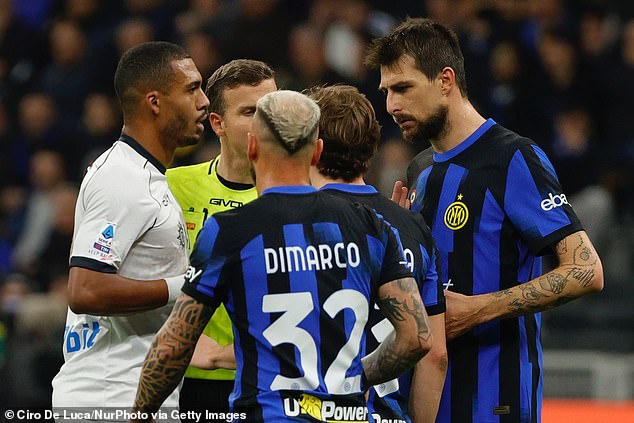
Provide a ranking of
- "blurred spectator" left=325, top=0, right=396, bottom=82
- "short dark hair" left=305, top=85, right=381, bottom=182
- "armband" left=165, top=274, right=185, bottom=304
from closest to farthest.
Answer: "short dark hair" left=305, top=85, right=381, bottom=182, "armband" left=165, top=274, right=185, bottom=304, "blurred spectator" left=325, top=0, right=396, bottom=82

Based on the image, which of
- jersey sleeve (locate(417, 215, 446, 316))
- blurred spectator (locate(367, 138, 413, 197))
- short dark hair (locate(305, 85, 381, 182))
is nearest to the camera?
short dark hair (locate(305, 85, 381, 182))

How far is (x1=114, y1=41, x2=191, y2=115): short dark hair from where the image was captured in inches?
187

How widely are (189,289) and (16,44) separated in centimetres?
1014

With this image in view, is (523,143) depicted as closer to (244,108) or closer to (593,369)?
(244,108)

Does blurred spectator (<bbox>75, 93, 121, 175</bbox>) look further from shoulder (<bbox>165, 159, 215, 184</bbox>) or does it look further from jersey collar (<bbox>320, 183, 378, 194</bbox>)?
jersey collar (<bbox>320, 183, 378, 194</bbox>)

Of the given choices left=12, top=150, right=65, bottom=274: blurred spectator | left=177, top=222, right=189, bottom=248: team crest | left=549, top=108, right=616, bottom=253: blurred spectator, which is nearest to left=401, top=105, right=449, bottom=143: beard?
left=177, top=222, right=189, bottom=248: team crest

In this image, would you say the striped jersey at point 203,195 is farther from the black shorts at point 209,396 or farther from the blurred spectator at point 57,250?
the blurred spectator at point 57,250

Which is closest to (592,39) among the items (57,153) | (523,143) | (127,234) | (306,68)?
(306,68)

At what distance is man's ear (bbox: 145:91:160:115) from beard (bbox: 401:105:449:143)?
104 centimetres

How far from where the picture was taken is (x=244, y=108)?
198 inches

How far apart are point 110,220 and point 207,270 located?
35.1 inches

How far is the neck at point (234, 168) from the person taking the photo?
16.9 ft

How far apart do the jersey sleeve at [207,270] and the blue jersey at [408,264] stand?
0.53m

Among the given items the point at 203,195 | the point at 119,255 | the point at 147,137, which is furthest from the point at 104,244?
the point at 203,195
